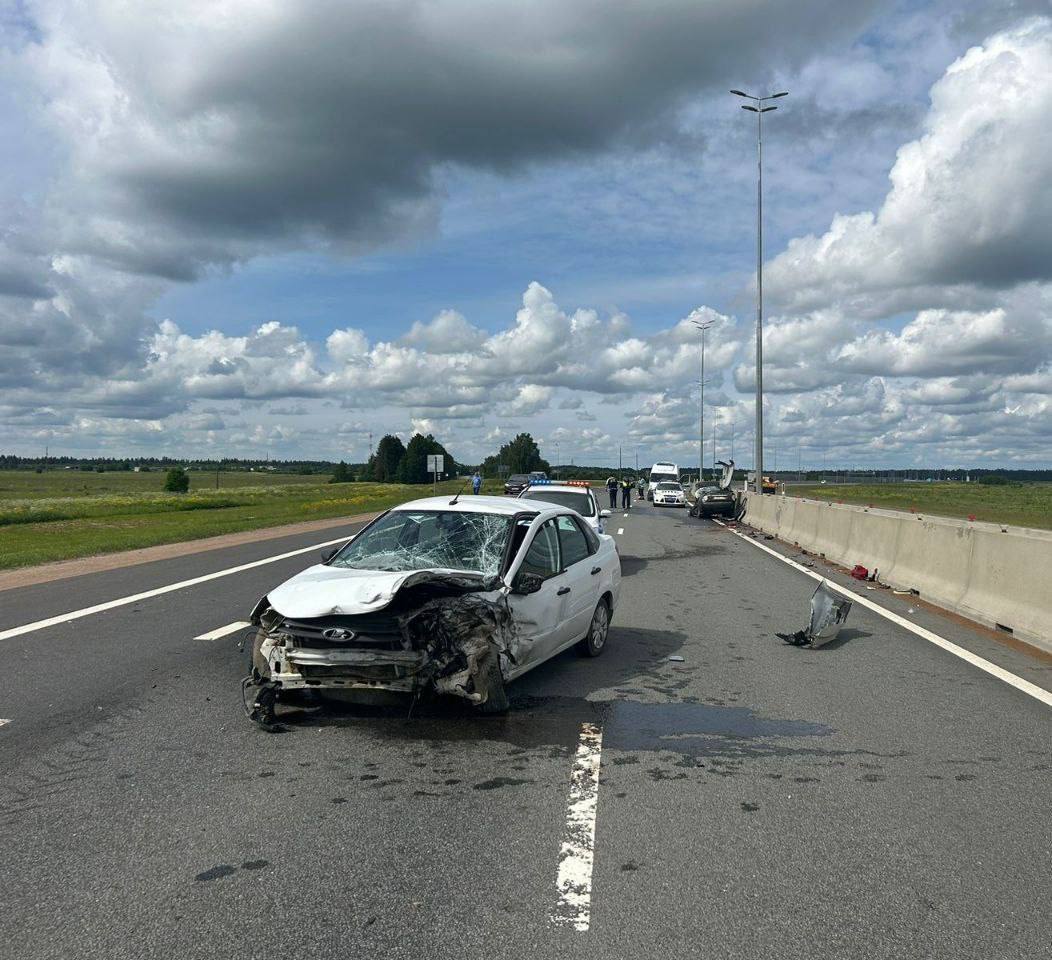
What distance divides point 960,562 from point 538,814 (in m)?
9.19

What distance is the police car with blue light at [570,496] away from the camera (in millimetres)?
15352

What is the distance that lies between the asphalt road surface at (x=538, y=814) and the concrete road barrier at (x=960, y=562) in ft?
6.51

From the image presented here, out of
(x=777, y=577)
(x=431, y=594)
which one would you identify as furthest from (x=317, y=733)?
(x=777, y=577)

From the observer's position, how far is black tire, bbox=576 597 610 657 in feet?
28.7

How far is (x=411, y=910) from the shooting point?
371 cm

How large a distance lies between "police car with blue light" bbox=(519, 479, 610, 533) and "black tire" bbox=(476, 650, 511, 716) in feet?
28.5

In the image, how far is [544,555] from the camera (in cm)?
795

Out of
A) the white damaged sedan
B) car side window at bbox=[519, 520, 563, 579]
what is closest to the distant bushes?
car side window at bbox=[519, 520, 563, 579]

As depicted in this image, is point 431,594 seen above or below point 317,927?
above

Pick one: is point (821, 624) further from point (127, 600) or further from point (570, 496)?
point (127, 600)

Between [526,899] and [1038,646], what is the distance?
7.55m

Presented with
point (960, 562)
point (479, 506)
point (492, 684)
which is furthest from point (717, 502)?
point (492, 684)

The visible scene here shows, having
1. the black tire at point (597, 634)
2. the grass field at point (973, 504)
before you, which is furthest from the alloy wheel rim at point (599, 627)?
the grass field at point (973, 504)

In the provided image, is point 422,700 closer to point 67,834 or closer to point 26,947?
point 67,834
